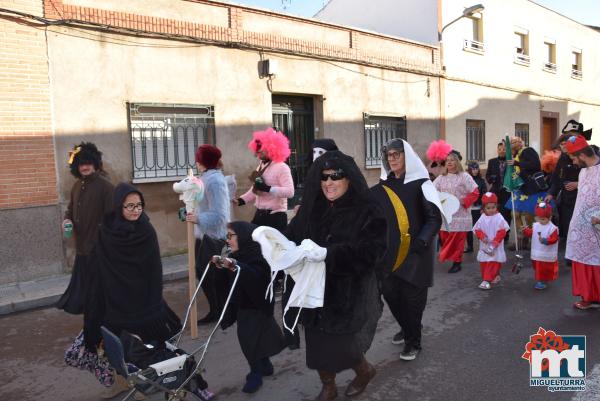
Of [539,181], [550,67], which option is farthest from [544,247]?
[550,67]

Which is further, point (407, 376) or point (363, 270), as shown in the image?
point (407, 376)

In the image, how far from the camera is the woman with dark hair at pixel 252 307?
11.7 ft

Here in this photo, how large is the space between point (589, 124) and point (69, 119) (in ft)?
76.6

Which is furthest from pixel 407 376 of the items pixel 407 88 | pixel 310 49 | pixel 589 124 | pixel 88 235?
pixel 589 124

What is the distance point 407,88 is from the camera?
14.1 metres

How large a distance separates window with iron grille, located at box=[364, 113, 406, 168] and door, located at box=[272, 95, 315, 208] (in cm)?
172

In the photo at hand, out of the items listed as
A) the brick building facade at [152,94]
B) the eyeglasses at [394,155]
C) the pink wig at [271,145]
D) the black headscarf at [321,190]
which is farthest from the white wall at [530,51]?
the black headscarf at [321,190]

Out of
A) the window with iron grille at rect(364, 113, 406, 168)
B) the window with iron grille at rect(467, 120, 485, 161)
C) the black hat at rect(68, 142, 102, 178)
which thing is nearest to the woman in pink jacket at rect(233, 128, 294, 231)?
the black hat at rect(68, 142, 102, 178)

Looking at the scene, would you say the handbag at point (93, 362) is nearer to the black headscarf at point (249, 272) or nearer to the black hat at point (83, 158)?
the black headscarf at point (249, 272)

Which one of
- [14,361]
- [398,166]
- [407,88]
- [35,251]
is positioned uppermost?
[407,88]

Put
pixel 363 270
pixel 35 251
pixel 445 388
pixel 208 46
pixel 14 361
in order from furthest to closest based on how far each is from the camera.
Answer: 1. pixel 208 46
2. pixel 35 251
3. pixel 14 361
4. pixel 445 388
5. pixel 363 270

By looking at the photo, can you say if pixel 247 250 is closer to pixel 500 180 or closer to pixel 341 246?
pixel 341 246

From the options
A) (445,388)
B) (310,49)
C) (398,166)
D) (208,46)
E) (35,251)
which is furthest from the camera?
(310,49)

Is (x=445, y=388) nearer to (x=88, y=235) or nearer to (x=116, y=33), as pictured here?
(x=88, y=235)
